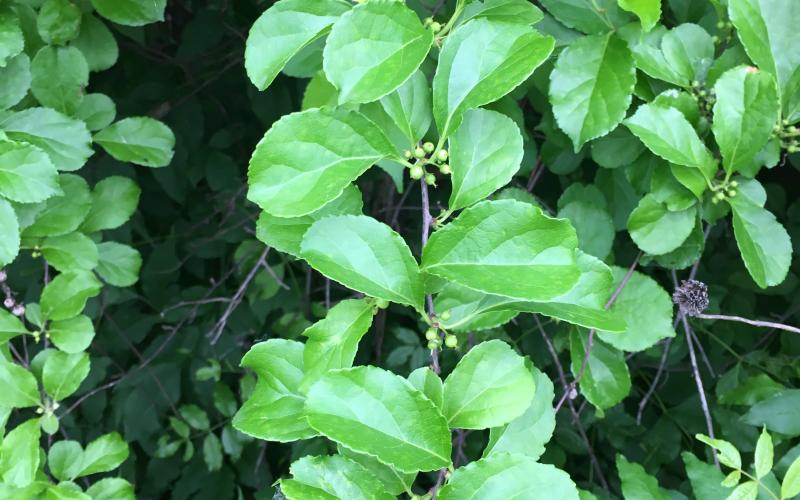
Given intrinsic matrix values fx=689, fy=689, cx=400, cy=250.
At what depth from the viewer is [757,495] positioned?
2.78ft

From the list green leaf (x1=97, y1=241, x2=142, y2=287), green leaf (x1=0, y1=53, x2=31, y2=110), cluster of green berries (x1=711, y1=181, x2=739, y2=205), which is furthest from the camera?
green leaf (x1=97, y1=241, x2=142, y2=287)

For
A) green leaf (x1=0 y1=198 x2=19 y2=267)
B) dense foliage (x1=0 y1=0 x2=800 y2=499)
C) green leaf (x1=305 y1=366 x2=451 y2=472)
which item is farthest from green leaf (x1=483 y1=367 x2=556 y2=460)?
green leaf (x1=0 y1=198 x2=19 y2=267)

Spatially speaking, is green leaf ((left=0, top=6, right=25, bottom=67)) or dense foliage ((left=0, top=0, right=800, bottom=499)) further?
green leaf ((left=0, top=6, right=25, bottom=67))

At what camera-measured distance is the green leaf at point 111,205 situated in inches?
43.6

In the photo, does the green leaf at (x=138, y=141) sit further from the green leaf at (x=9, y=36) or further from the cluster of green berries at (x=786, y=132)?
the cluster of green berries at (x=786, y=132)

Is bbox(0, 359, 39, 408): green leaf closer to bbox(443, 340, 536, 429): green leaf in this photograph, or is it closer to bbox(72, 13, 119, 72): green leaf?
bbox(72, 13, 119, 72): green leaf

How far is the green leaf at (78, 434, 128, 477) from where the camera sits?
1068 mm

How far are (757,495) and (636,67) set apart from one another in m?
0.54

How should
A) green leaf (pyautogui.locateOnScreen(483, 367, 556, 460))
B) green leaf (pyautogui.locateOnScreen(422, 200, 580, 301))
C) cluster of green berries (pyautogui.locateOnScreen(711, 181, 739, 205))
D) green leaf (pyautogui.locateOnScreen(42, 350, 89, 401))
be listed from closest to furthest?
1. green leaf (pyautogui.locateOnScreen(422, 200, 580, 301))
2. green leaf (pyautogui.locateOnScreen(483, 367, 556, 460))
3. cluster of green berries (pyautogui.locateOnScreen(711, 181, 739, 205))
4. green leaf (pyautogui.locateOnScreen(42, 350, 89, 401))

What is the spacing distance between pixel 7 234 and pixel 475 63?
61cm

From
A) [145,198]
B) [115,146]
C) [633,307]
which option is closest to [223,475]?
[145,198]

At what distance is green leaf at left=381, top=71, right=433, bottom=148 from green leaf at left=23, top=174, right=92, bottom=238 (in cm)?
58

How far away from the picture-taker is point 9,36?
85 cm

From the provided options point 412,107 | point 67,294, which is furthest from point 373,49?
point 67,294
